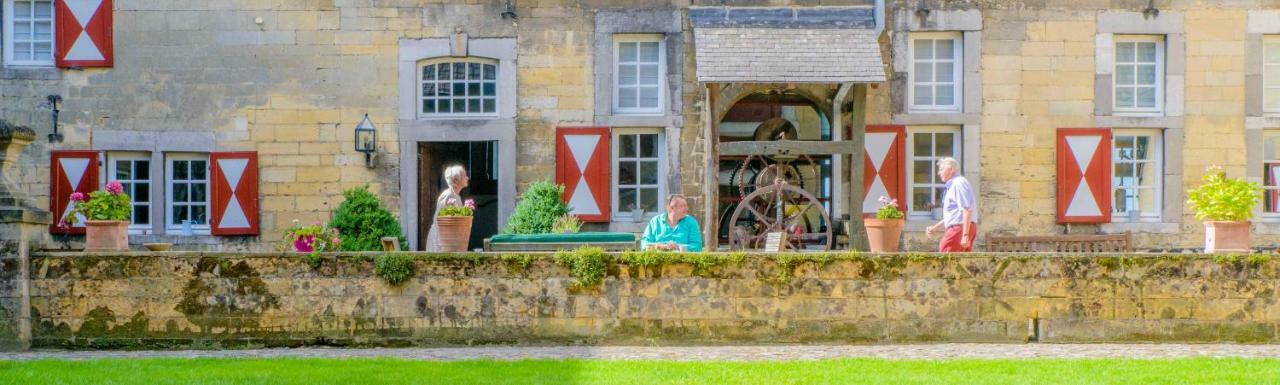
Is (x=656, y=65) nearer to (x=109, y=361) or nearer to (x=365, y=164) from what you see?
(x=365, y=164)

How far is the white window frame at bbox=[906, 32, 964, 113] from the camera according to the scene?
14398mm

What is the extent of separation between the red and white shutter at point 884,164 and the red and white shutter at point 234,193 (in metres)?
6.32

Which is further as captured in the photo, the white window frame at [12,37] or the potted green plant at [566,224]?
the white window frame at [12,37]

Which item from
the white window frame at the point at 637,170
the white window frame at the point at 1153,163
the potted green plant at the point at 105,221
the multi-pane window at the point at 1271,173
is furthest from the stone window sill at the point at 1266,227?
the potted green plant at the point at 105,221

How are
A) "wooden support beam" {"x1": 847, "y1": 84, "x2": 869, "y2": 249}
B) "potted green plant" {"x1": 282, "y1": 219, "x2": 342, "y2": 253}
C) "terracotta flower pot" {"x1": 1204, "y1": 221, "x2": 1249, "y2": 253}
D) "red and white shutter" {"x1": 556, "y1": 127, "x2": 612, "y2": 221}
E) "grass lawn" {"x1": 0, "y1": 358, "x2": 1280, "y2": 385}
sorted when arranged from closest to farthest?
"grass lawn" {"x1": 0, "y1": 358, "x2": 1280, "y2": 385}
"terracotta flower pot" {"x1": 1204, "y1": 221, "x2": 1249, "y2": 253}
"potted green plant" {"x1": 282, "y1": 219, "x2": 342, "y2": 253}
"wooden support beam" {"x1": 847, "y1": 84, "x2": 869, "y2": 249}
"red and white shutter" {"x1": 556, "y1": 127, "x2": 612, "y2": 221}

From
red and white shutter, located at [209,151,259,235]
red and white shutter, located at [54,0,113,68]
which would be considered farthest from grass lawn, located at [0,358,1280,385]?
red and white shutter, located at [54,0,113,68]

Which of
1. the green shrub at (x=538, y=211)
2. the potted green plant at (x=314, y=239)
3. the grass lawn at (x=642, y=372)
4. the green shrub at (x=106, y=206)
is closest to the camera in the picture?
the grass lawn at (x=642, y=372)

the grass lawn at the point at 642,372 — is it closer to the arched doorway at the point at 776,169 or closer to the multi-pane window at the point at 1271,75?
the arched doorway at the point at 776,169

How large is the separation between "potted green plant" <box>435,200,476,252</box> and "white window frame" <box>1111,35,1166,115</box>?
7378 millimetres

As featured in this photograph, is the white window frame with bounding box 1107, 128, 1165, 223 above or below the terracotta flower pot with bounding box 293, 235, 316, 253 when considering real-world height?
above

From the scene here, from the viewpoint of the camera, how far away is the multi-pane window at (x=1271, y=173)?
1450 cm

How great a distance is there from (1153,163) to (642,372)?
28.2ft

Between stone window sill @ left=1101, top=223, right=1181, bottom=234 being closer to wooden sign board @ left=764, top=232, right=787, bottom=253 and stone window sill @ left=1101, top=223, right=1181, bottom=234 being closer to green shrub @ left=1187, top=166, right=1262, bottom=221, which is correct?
green shrub @ left=1187, top=166, right=1262, bottom=221

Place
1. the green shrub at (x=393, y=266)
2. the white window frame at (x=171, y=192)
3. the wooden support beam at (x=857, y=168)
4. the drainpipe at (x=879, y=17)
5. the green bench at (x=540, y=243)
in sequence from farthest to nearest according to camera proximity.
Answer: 1. the white window frame at (x=171, y=192)
2. the drainpipe at (x=879, y=17)
3. the wooden support beam at (x=857, y=168)
4. the green bench at (x=540, y=243)
5. the green shrub at (x=393, y=266)
